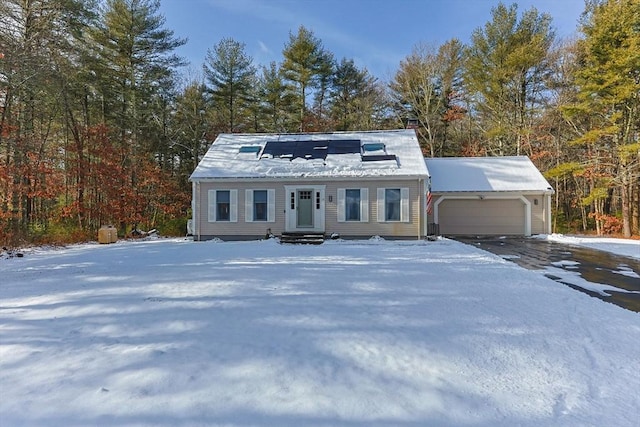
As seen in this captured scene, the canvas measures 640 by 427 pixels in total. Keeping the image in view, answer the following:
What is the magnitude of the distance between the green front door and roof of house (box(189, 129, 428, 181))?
79 centimetres

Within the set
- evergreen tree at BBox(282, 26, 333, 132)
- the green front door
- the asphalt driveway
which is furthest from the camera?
evergreen tree at BBox(282, 26, 333, 132)

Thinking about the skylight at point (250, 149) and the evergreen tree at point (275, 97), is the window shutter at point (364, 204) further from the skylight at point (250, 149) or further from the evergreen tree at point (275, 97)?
the evergreen tree at point (275, 97)

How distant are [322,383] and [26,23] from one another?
17.1m

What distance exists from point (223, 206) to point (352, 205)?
5345 millimetres


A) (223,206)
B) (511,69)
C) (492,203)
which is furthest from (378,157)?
(511,69)

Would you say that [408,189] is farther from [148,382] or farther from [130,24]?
[130,24]

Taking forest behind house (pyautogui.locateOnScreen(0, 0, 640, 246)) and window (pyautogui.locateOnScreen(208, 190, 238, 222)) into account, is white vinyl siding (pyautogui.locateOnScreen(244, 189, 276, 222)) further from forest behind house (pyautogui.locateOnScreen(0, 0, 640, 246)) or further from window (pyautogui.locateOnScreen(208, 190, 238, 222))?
forest behind house (pyautogui.locateOnScreen(0, 0, 640, 246))

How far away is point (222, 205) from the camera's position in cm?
1438

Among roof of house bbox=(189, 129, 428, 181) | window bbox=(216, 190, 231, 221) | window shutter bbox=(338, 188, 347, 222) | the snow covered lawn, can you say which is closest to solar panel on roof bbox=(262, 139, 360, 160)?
roof of house bbox=(189, 129, 428, 181)

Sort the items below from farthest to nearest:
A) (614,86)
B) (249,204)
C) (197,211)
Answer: (614,86)
(197,211)
(249,204)

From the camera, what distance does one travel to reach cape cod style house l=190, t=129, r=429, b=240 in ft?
44.5

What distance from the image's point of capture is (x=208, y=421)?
230 centimetres

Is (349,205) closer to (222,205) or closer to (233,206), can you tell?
(233,206)

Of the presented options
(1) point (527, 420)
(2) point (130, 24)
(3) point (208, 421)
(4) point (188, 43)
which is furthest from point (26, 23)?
(1) point (527, 420)
